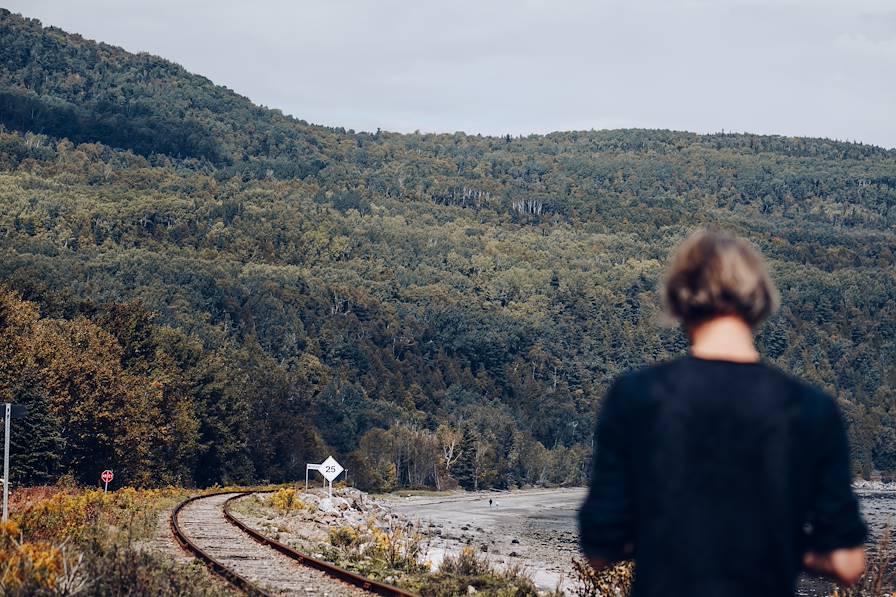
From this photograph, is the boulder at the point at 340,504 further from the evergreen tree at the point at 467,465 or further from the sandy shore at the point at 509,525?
the evergreen tree at the point at 467,465

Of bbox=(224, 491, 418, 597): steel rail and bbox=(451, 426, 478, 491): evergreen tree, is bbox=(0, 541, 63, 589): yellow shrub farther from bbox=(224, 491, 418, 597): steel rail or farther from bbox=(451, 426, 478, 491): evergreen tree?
bbox=(451, 426, 478, 491): evergreen tree

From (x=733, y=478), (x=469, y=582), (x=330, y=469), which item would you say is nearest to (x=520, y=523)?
(x=330, y=469)

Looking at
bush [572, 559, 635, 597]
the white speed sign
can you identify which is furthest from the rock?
bush [572, 559, 635, 597]

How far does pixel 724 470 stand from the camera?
3312mm

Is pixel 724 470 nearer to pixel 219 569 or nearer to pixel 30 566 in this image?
pixel 30 566

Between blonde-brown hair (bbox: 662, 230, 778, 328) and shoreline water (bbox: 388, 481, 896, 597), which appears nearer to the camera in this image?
blonde-brown hair (bbox: 662, 230, 778, 328)

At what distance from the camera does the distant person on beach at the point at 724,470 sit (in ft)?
10.9

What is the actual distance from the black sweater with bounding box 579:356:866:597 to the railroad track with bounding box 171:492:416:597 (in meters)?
10.1

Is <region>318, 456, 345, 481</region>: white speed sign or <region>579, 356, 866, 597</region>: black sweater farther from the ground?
<region>579, 356, 866, 597</region>: black sweater

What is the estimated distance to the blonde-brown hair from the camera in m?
3.50

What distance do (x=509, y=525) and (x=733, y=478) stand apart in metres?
68.5

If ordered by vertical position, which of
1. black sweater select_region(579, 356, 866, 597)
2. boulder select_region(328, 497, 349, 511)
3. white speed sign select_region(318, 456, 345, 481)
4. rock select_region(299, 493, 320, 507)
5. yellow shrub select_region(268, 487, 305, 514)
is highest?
black sweater select_region(579, 356, 866, 597)

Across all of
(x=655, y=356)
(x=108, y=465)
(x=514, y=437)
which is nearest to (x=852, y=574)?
(x=108, y=465)

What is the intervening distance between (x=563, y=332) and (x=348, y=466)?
94259mm
